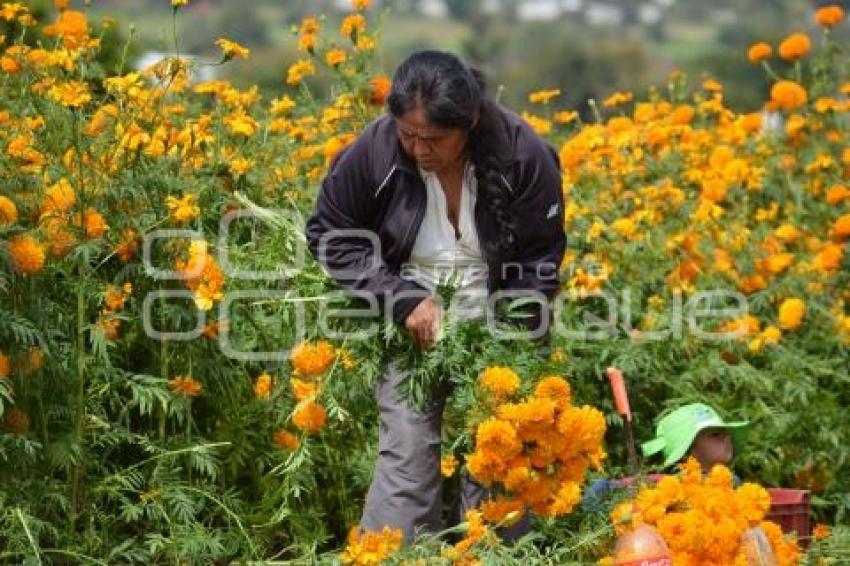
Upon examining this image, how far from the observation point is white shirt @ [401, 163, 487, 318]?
4344 mm

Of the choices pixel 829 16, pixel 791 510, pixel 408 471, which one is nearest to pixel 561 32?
pixel 829 16

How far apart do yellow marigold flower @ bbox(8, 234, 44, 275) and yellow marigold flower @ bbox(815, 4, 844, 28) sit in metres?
4.54

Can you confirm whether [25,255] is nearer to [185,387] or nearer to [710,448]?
[185,387]

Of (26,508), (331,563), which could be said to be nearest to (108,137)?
(26,508)

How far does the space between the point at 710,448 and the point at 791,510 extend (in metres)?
0.29

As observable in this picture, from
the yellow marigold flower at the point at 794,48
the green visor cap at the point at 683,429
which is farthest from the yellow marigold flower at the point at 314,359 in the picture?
the yellow marigold flower at the point at 794,48

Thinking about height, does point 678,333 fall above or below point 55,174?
below

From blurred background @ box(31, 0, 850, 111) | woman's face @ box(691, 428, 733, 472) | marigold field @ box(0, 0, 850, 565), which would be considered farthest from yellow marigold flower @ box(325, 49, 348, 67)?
blurred background @ box(31, 0, 850, 111)

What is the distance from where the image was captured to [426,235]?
4363 millimetres

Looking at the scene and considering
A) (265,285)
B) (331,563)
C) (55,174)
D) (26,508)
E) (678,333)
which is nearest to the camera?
(331,563)

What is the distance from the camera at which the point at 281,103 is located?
584 centimetres

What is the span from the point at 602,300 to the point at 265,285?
1.48m

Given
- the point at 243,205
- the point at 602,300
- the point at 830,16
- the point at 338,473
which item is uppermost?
the point at 830,16

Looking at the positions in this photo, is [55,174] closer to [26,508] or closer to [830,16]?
[26,508]
